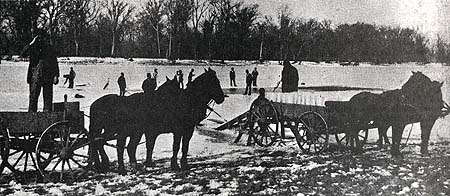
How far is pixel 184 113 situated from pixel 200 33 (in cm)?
71

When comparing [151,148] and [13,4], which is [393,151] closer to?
[151,148]

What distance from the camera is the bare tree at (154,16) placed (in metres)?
3.55

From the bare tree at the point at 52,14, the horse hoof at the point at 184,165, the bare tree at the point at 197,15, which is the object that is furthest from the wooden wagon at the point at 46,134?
the bare tree at the point at 197,15

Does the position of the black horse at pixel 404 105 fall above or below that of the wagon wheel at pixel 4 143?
above

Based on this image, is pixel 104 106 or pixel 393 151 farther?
pixel 393 151

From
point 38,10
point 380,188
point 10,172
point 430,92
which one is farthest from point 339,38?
point 10,172

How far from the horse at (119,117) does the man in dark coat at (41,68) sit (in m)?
0.36

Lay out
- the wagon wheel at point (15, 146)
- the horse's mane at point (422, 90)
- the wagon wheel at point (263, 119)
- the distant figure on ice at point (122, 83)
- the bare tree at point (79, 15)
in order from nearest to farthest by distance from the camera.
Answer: the bare tree at point (79, 15) < the wagon wheel at point (15, 146) < the distant figure on ice at point (122, 83) < the horse's mane at point (422, 90) < the wagon wheel at point (263, 119)

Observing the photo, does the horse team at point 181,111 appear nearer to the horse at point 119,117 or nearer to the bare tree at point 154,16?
the horse at point 119,117

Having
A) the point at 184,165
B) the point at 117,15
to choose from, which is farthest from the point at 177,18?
the point at 184,165

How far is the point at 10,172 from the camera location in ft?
12.4

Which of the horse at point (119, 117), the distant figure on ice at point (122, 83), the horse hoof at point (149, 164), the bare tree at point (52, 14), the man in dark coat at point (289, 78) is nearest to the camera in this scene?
the bare tree at point (52, 14)

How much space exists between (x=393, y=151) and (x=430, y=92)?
0.66m

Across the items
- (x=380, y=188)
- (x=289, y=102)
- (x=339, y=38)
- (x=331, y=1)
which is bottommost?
(x=380, y=188)
